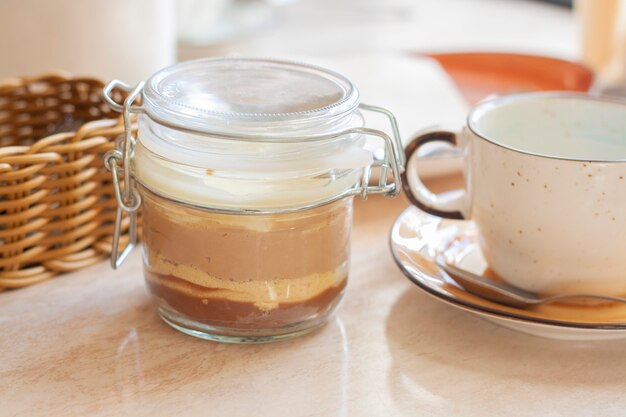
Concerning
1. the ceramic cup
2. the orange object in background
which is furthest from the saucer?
the orange object in background

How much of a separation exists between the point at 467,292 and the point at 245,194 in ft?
0.49

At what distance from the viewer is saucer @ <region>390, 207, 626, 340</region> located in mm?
468

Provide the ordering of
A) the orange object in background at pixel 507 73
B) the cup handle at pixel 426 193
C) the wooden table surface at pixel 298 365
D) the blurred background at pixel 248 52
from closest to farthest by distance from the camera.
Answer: the wooden table surface at pixel 298 365, the cup handle at pixel 426 193, the blurred background at pixel 248 52, the orange object in background at pixel 507 73

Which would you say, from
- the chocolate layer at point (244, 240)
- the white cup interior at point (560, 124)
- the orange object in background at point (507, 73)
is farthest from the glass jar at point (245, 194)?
the orange object in background at point (507, 73)

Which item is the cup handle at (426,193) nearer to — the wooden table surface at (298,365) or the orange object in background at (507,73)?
the wooden table surface at (298,365)

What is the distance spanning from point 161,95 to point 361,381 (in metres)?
0.18

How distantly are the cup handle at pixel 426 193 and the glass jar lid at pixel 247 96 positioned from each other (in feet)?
0.25

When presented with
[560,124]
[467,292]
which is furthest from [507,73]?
[467,292]

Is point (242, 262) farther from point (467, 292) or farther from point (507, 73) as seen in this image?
point (507, 73)

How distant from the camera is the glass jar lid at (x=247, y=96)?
434 mm

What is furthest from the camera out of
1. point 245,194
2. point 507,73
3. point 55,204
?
point 507,73

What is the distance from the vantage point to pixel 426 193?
1.81 feet

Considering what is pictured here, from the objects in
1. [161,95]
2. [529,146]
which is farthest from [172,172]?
[529,146]

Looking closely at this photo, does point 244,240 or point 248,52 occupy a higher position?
point 244,240
